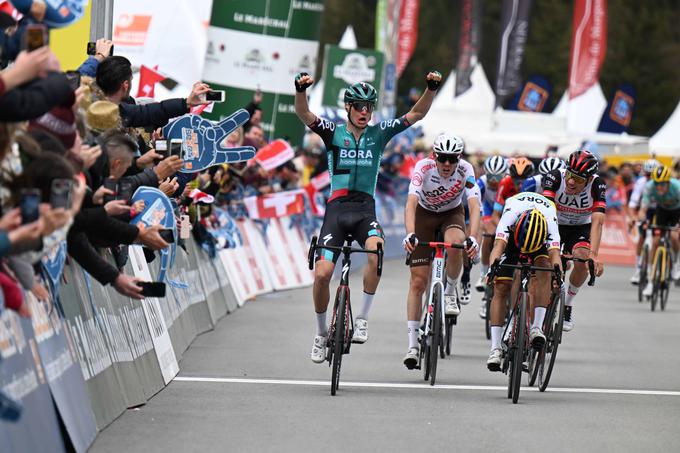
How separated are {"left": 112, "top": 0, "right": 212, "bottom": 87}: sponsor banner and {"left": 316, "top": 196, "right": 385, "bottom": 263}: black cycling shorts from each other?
796 centimetres

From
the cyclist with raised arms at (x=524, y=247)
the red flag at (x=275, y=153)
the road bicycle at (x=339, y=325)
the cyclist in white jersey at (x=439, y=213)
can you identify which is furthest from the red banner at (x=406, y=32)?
the road bicycle at (x=339, y=325)

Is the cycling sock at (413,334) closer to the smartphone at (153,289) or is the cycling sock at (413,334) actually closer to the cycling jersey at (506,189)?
the smartphone at (153,289)

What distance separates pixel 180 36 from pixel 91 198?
1322 cm

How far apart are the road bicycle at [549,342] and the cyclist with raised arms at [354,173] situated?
1.37 metres

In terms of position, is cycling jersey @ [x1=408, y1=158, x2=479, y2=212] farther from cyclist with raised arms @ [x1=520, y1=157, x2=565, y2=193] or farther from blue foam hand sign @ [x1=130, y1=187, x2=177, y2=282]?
blue foam hand sign @ [x1=130, y1=187, x2=177, y2=282]

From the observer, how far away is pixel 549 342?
12.2 m

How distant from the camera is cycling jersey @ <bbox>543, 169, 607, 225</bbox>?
13.6 meters

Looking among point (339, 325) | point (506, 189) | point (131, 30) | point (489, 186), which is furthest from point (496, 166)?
point (339, 325)

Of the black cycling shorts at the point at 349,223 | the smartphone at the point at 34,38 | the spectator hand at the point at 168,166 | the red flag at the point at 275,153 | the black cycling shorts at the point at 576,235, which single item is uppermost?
the smartphone at the point at 34,38

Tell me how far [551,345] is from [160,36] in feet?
35.3

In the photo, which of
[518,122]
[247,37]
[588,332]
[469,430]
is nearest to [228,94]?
[247,37]

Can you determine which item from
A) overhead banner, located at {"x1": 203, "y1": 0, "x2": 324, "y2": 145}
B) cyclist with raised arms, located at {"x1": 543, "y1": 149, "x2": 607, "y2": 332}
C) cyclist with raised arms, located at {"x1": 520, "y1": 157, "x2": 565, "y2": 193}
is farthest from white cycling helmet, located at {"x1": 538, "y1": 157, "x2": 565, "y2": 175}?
overhead banner, located at {"x1": 203, "y1": 0, "x2": 324, "y2": 145}

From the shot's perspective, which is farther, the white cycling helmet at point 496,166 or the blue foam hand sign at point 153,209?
the white cycling helmet at point 496,166

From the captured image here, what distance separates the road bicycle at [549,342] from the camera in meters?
12.0
